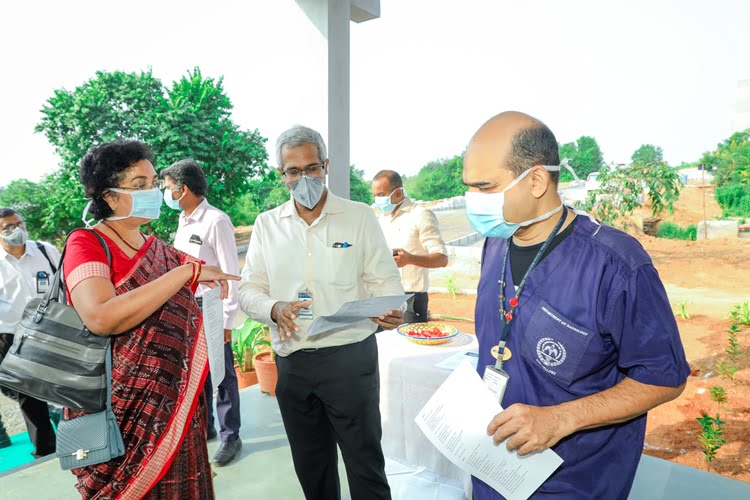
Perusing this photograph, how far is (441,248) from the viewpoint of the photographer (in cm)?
305

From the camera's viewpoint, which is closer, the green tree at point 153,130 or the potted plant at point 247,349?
the potted plant at point 247,349

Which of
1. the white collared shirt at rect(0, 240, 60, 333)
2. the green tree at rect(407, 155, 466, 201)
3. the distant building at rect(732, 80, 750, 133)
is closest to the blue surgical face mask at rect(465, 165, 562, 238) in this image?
the distant building at rect(732, 80, 750, 133)

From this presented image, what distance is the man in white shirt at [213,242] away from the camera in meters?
2.48

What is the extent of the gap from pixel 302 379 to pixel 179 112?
7.90 meters

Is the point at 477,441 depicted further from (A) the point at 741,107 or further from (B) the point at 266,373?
(A) the point at 741,107

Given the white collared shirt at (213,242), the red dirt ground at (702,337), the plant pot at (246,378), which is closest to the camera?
the white collared shirt at (213,242)

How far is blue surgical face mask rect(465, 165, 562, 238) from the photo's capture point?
1.02 metres

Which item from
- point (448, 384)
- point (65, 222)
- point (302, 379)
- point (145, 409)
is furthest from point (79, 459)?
point (65, 222)

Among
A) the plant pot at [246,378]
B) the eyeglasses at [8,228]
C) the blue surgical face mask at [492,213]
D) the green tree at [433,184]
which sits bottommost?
the plant pot at [246,378]

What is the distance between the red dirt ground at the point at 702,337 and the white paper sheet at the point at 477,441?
2403 mm

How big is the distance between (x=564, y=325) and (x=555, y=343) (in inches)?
1.7

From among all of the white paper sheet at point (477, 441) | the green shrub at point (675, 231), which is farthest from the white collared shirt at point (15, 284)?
the green shrub at point (675, 231)

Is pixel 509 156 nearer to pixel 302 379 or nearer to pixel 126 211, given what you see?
pixel 302 379

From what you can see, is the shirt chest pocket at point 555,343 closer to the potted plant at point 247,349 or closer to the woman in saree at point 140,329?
the woman in saree at point 140,329
